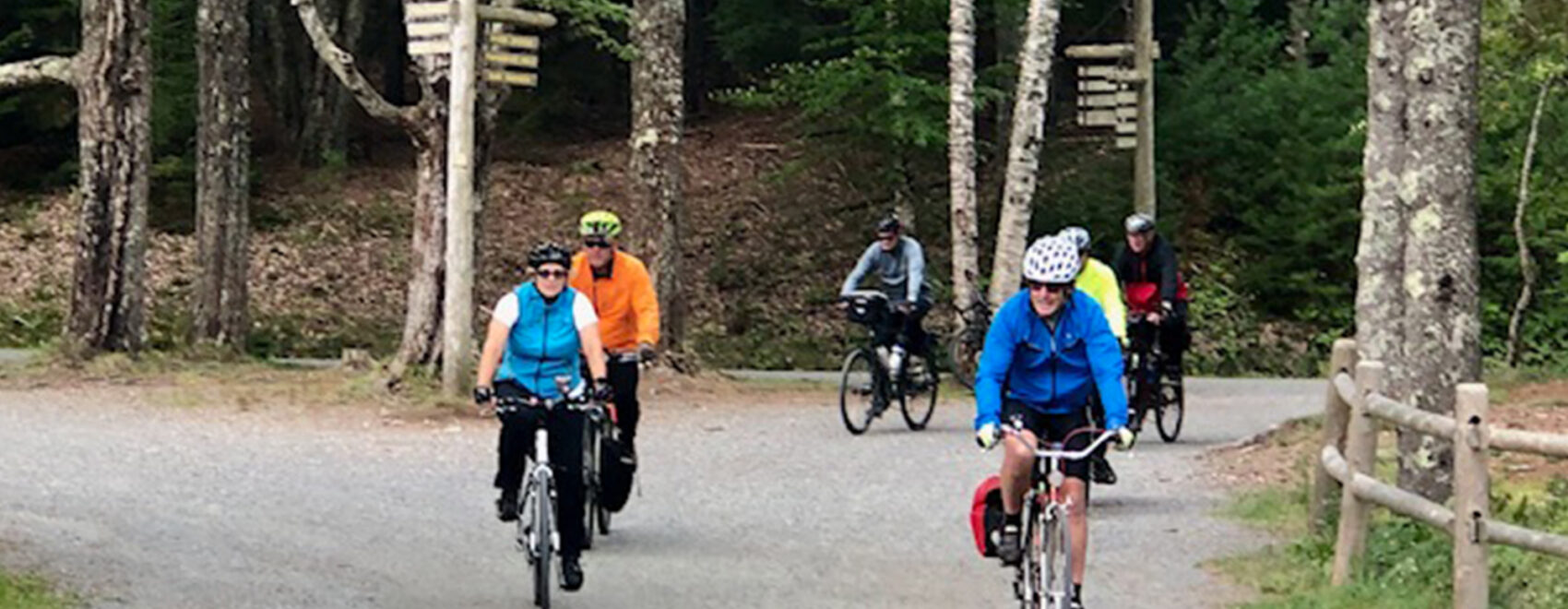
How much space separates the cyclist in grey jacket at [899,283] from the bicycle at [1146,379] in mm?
2059

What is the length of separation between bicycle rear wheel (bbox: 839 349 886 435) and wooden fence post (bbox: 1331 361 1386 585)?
8860 millimetres

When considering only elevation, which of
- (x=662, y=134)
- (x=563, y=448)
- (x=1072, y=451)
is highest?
(x=662, y=134)

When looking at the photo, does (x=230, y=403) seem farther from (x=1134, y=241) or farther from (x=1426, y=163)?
(x=1426, y=163)

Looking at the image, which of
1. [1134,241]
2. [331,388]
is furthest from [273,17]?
[1134,241]

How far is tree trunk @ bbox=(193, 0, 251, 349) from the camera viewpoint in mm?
30016

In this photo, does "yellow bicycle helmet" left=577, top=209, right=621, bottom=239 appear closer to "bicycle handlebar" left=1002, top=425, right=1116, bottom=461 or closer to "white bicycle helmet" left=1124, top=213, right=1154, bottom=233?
"bicycle handlebar" left=1002, top=425, right=1116, bottom=461

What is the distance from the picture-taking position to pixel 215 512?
1449 cm

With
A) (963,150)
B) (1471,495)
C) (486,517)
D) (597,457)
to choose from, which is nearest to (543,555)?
(597,457)

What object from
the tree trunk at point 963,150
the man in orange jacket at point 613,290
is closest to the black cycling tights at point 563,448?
the man in orange jacket at point 613,290

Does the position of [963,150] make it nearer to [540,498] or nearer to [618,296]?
[618,296]

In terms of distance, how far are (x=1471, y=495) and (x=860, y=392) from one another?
11.0 m

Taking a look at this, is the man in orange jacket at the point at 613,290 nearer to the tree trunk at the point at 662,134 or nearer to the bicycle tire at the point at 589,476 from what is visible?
the bicycle tire at the point at 589,476

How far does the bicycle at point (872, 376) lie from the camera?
20.1 metres

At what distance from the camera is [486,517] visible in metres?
14.6
